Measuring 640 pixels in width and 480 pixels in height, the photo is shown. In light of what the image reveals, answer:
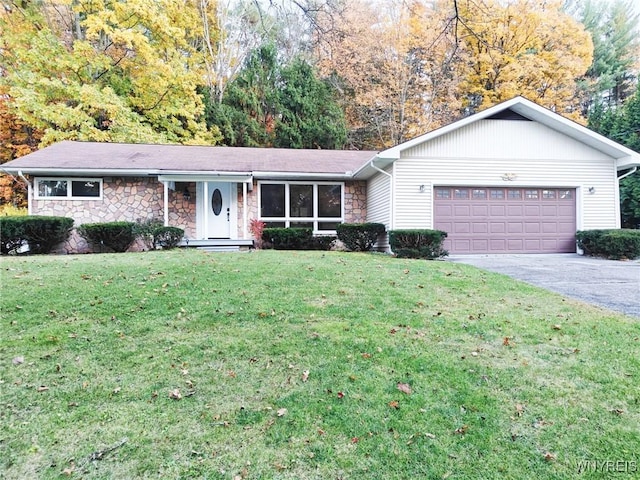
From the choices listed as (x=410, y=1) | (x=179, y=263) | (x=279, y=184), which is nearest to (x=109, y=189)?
(x=279, y=184)

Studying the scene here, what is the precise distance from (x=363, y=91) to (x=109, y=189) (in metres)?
14.0

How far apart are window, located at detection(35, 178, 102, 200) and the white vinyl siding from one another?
939 centimetres

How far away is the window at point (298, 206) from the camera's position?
13266 mm

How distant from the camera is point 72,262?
25.1 feet

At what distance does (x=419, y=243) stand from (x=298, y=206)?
4667 mm

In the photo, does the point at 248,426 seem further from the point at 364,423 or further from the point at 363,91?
the point at 363,91

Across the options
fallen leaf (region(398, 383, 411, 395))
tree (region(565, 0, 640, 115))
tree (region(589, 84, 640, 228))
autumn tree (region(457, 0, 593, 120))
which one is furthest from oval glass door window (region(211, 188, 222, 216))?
tree (region(565, 0, 640, 115))

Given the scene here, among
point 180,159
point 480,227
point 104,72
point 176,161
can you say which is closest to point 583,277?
point 480,227

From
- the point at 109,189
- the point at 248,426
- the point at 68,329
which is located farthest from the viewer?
the point at 109,189

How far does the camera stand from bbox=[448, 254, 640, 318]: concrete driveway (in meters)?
5.64

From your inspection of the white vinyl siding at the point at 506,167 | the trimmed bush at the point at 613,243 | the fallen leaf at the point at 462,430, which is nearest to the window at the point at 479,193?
the white vinyl siding at the point at 506,167

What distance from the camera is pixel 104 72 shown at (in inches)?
739

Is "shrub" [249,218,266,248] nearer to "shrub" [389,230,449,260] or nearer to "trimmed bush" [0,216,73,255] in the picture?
"shrub" [389,230,449,260]

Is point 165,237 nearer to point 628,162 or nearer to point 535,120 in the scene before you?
point 535,120
